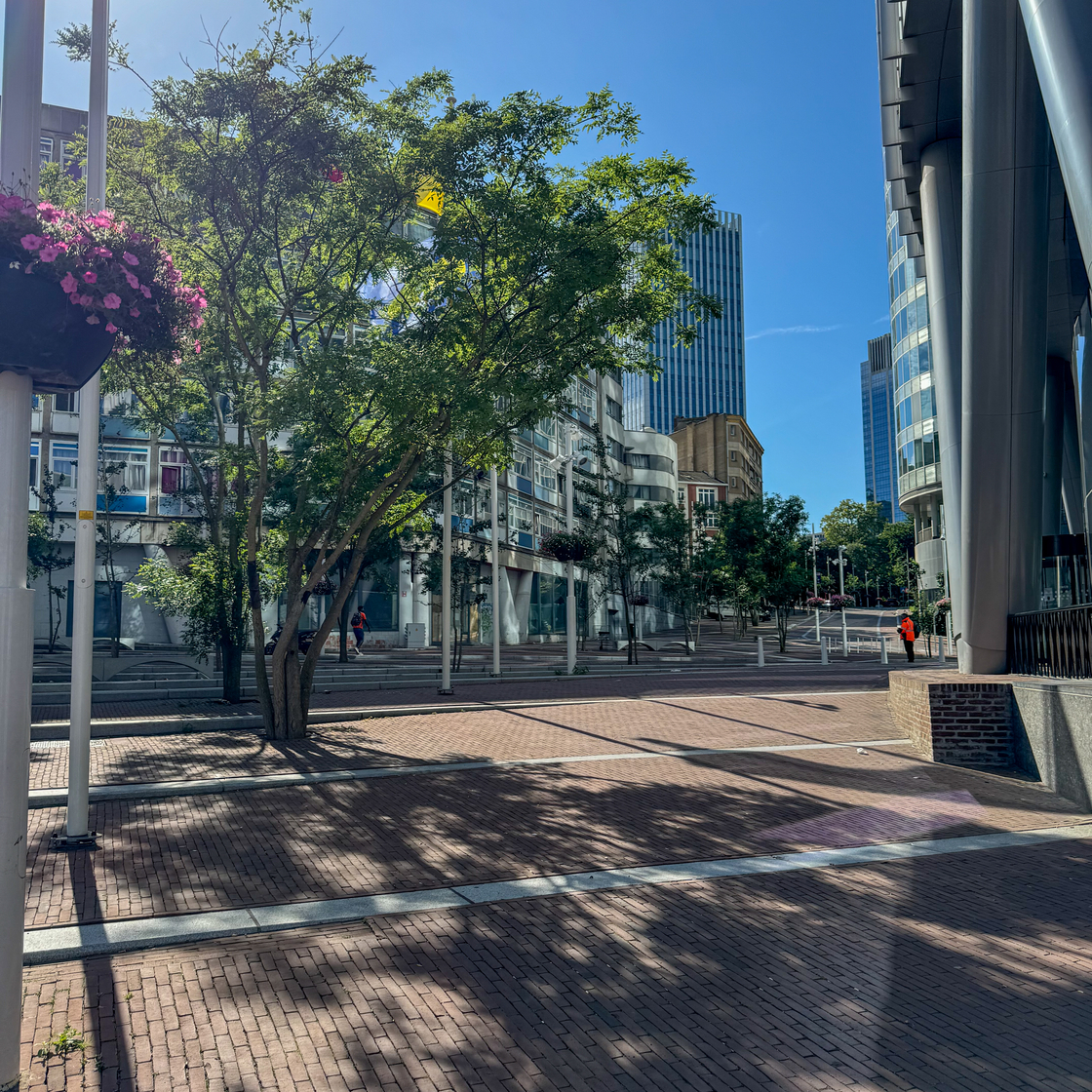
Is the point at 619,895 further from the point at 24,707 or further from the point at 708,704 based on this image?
the point at 708,704

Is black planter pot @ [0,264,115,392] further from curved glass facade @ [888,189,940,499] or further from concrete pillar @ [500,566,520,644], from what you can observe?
curved glass facade @ [888,189,940,499]

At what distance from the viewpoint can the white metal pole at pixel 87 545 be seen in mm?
7406

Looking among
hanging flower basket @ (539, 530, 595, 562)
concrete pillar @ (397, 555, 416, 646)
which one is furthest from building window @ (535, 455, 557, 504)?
hanging flower basket @ (539, 530, 595, 562)

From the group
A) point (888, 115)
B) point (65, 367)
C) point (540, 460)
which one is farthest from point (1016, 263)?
point (540, 460)

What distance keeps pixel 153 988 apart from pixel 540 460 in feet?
154

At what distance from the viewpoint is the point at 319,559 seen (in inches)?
535

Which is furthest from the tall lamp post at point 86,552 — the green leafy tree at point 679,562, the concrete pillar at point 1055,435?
the green leafy tree at point 679,562

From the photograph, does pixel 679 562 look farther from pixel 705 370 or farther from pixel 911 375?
pixel 705 370

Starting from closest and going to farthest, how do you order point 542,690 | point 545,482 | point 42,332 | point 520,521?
point 42,332
point 542,690
point 520,521
point 545,482

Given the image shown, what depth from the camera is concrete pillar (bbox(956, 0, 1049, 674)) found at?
1169 cm

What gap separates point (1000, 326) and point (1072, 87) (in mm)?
4698

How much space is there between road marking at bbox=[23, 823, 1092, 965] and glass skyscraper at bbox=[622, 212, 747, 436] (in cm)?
16128

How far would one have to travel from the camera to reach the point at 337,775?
1020cm

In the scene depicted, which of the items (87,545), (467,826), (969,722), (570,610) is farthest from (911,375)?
(87,545)
